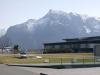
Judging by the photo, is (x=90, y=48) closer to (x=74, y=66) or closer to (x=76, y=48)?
(x=76, y=48)

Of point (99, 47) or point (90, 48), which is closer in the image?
point (99, 47)

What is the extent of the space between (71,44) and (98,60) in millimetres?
95620

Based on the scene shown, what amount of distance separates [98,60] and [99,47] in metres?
12.5

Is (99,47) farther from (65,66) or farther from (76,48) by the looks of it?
(76,48)

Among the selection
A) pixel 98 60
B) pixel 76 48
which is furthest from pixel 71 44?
pixel 98 60

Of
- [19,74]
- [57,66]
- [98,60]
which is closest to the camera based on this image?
[19,74]

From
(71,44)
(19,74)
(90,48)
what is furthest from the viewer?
(71,44)

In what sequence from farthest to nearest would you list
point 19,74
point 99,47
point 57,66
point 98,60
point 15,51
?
1. point 15,51
2. point 99,47
3. point 98,60
4. point 57,66
5. point 19,74

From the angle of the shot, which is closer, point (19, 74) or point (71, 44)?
point (19, 74)

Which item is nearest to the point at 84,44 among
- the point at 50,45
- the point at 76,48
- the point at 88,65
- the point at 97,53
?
the point at 76,48

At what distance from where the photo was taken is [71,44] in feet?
474

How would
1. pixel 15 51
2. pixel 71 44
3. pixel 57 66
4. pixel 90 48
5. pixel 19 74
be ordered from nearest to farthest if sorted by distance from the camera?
pixel 19 74 → pixel 57 66 → pixel 15 51 → pixel 90 48 → pixel 71 44

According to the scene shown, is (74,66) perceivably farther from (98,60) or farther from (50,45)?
(50,45)

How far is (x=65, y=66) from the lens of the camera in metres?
38.9
